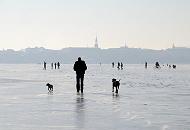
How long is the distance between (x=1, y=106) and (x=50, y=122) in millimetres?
4758

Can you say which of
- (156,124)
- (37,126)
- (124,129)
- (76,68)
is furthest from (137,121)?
(76,68)

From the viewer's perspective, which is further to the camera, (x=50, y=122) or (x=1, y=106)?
(x=1, y=106)

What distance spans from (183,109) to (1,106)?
19.6 feet

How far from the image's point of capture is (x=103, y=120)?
12383mm

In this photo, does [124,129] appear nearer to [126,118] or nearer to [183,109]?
[126,118]

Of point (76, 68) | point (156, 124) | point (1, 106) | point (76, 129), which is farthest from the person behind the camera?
point (76, 68)

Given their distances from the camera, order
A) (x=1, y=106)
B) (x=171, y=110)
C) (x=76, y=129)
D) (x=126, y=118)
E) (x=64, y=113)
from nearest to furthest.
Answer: (x=76, y=129) → (x=126, y=118) → (x=64, y=113) → (x=171, y=110) → (x=1, y=106)

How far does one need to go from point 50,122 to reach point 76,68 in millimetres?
11374

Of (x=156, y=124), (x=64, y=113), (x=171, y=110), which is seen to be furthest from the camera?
(x=171, y=110)

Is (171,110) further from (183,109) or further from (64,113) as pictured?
(64,113)

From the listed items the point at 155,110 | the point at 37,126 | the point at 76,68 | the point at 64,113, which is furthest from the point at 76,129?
the point at 76,68

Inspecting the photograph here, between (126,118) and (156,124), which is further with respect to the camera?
(126,118)

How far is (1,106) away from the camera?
53.0 feet

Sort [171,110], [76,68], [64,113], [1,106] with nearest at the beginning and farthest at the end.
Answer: [64,113], [171,110], [1,106], [76,68]
